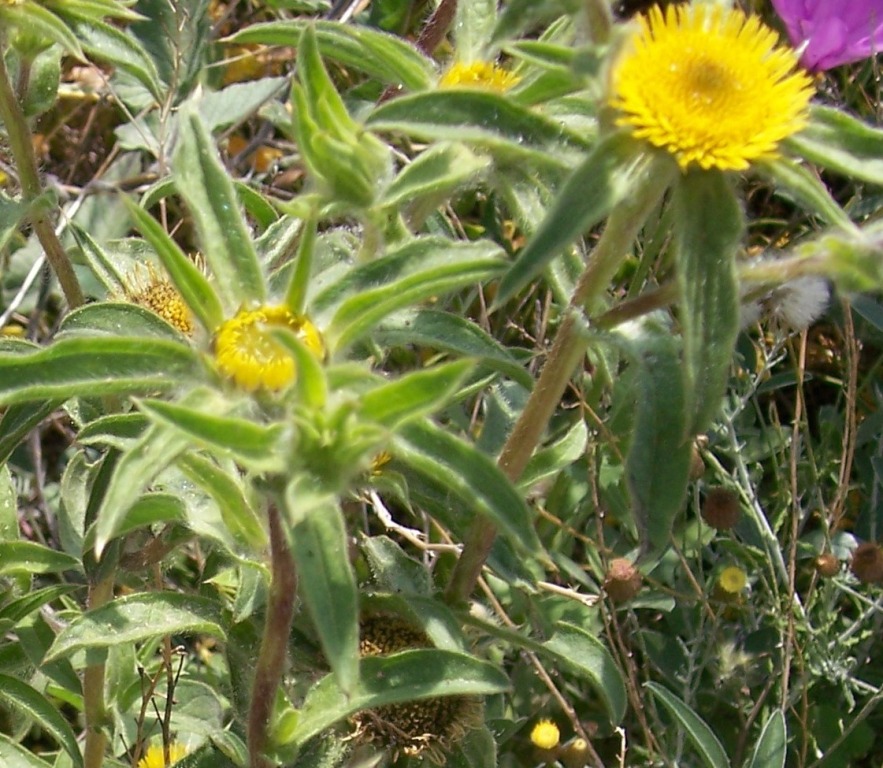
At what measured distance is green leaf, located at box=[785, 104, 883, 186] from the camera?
122 cm

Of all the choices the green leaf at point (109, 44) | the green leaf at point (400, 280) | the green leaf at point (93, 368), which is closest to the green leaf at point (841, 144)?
the green leaf at point (400, 280)

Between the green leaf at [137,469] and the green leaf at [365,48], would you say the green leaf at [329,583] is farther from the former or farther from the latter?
the green leaf at [365,48]

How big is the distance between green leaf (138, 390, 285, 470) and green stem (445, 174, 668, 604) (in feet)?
1.17

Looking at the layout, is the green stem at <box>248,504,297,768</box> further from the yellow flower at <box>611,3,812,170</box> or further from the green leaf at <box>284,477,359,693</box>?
the yellow flower at <box>611,3,812,170</box>

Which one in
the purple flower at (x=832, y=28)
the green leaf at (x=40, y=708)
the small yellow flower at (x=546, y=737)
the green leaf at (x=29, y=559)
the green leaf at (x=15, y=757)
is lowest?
the green leaf at (x=15, y=757)

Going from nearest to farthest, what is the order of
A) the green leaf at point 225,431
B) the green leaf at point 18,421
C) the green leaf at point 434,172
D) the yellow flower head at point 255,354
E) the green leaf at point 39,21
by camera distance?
the green leaf at point 225,431 < the yellow flower head at point 255,354 < the green leaf at point 434,172 < the green leaf at point 39,21 < the green leaf at point 18,421

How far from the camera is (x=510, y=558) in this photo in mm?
1596

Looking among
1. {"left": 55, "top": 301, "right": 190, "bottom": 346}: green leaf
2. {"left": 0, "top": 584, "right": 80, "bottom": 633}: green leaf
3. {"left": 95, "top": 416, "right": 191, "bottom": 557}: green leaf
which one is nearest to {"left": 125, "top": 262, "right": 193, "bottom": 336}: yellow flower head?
{"left": 55, "top": 301, "right": 190, "bottom": 346}: green leaf

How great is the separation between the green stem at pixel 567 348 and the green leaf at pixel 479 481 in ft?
0.49

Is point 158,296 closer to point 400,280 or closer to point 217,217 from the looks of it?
point 217,217

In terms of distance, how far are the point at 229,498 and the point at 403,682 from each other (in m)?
0.31

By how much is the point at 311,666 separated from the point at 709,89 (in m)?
0.91

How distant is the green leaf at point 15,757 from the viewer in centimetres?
173

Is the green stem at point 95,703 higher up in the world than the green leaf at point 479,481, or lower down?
lower down
